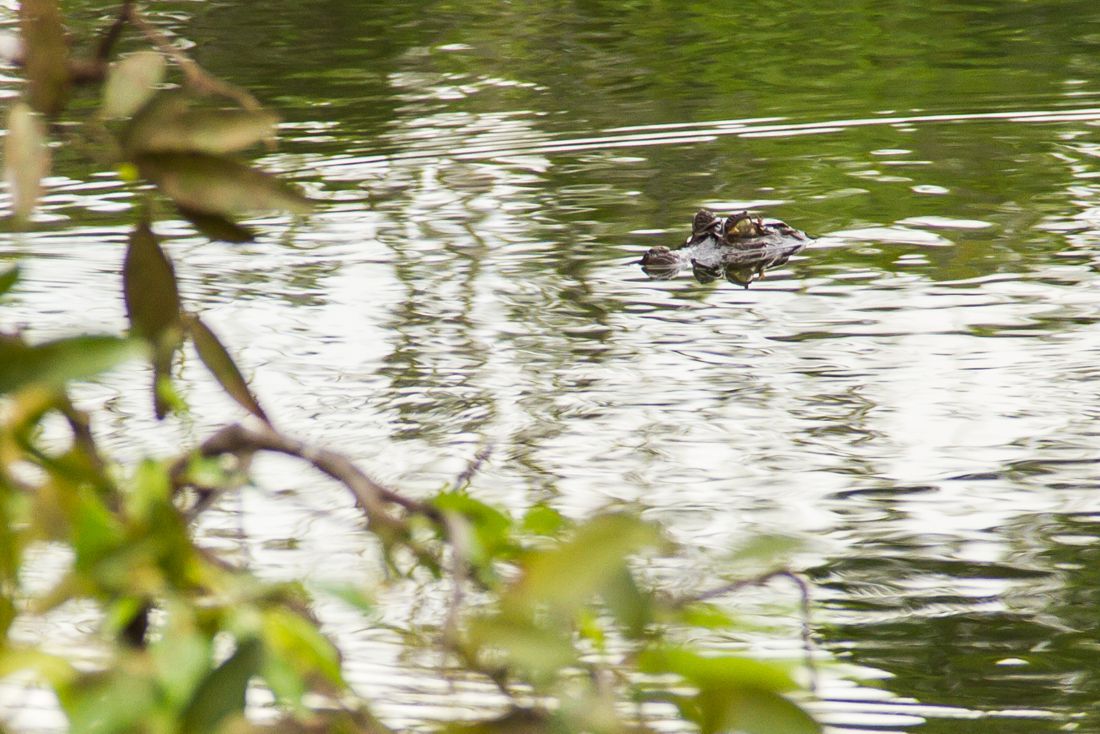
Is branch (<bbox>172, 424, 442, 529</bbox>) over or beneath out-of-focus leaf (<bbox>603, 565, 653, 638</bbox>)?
over

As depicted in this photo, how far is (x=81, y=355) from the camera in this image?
76 centimetres

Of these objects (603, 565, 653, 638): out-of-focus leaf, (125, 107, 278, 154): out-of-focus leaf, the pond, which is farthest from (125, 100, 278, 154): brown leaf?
(603, 565, 653, 638): out-of-focus leaf

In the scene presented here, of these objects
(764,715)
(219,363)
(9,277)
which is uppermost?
(9,277)

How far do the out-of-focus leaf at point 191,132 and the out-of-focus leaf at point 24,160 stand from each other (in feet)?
0.17

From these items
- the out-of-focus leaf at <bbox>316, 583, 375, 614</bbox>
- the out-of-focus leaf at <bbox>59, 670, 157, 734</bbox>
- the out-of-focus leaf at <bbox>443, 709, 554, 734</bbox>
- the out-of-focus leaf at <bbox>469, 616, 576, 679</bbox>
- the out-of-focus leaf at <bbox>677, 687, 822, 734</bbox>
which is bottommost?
the out-of-focus leaf at <bbox>677, 687, 822, 734</bbox>

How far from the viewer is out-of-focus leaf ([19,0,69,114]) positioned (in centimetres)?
92

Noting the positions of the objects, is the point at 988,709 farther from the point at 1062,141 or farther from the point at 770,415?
the point at 1062,141

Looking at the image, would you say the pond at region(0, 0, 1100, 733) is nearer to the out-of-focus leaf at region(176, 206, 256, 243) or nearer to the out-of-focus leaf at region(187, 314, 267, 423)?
the out-of-focus leaf at region(187, 314, 267, 423)

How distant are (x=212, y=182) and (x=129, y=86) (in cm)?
10

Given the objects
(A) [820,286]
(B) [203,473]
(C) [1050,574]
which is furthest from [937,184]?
(B) [203,473]

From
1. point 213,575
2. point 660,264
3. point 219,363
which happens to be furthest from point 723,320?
point 213,575

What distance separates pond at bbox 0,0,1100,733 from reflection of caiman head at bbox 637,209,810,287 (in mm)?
64

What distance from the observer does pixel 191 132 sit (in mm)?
897

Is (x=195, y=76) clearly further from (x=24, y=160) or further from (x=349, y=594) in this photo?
(x=349, y=594)
